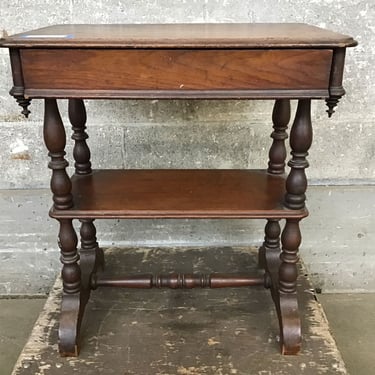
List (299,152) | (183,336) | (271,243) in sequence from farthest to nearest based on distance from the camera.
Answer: (271,243), (183,336), (299,152)

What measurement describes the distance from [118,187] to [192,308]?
44 centimetres

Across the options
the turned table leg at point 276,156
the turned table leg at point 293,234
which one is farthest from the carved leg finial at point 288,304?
the turned table leg at point 276,156

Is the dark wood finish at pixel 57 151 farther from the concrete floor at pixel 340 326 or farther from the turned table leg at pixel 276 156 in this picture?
the concrete floor at pixel 340 326

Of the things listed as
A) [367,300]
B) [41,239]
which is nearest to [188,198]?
[41,239]

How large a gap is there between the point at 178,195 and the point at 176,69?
0.40m

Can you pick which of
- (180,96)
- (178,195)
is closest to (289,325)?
(178,195)

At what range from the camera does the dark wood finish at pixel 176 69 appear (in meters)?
1.07

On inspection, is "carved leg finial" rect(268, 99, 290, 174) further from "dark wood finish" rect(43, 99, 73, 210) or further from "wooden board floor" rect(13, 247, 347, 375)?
"dark wood finish" rect(43, 99, 73, 210)

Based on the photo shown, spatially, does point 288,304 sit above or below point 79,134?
below

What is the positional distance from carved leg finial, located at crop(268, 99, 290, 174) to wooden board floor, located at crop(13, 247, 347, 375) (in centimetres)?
41

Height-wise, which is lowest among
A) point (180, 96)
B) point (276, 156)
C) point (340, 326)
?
point (340, 326)

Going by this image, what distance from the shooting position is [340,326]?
1854 mm

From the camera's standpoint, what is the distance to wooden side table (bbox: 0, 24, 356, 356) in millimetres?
1065

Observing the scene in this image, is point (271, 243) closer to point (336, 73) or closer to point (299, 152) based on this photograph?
point (299, 152)
